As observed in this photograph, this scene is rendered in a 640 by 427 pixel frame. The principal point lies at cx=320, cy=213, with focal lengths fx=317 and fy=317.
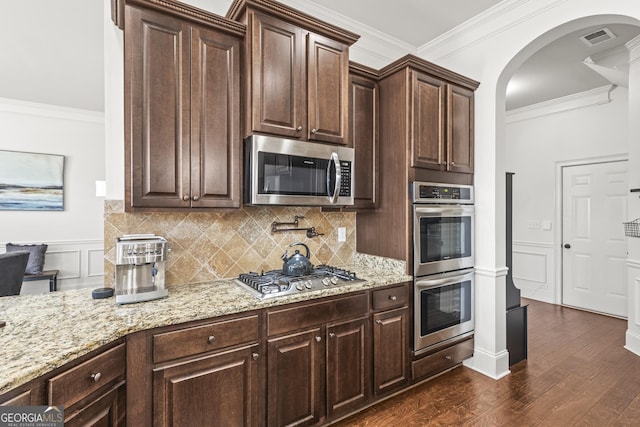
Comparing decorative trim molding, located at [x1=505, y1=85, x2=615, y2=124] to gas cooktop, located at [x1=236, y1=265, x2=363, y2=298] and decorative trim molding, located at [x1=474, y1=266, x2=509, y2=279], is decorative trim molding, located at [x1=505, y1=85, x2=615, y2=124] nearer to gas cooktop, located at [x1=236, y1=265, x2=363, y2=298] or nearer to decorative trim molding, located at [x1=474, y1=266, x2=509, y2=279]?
decorative trim molding, located at [x1=474, y1=266, x2=509, y2=279]

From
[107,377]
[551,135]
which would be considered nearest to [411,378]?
[107,377]

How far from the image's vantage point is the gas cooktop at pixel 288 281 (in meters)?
1.85

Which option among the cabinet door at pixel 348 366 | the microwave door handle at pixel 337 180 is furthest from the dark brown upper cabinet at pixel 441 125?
the cabinet door at pixel 348 366

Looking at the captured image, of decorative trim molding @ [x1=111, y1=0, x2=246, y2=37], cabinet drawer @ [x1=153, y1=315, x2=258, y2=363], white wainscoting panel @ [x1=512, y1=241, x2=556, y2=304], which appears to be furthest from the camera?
white wainscoting panel @ [x1=512, y1=241, x2=556, y2=304]

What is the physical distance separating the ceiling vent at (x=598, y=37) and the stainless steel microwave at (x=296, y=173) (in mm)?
2704

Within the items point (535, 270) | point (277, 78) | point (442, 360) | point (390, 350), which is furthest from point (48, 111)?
point (535, 270)

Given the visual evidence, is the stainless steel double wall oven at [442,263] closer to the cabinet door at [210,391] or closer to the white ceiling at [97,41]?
the cabinet door at [210,391]

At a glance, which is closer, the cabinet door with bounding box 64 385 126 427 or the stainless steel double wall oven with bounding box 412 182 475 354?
the cabinet door with bounding box 64 385 126 427

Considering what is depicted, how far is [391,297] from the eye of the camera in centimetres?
229

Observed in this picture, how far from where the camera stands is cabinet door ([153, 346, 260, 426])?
1.47 m

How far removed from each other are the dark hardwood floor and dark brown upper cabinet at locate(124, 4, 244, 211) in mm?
1809

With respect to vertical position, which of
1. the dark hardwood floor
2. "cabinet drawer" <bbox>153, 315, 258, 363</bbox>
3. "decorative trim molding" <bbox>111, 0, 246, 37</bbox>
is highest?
"decorative trim molding" <bbox>111, 0, 246, 37</bbox>

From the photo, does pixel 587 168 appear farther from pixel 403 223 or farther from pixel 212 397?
pixel 212 397

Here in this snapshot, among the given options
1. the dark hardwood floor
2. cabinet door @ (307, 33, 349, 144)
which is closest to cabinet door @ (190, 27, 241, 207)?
cabinet door @ (307, 33, 349, 144)
